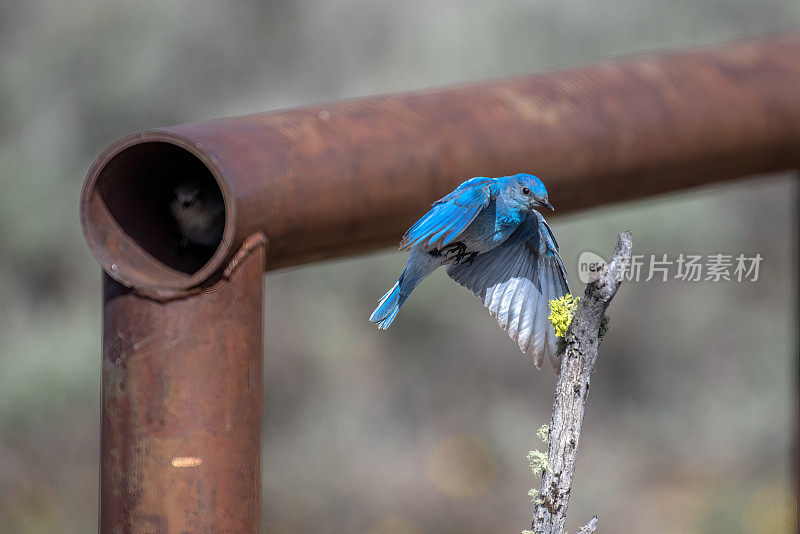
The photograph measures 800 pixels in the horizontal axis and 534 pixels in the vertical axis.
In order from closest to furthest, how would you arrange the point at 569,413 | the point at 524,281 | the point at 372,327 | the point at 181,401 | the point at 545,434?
the point at 569,413 → the point at 545,434 → the point at 181,401 → the point at 524,281 → the point at 372,327

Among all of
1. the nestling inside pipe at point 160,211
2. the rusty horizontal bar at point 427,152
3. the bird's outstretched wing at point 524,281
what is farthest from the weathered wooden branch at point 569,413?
the nestling inside pipe at point 160,211

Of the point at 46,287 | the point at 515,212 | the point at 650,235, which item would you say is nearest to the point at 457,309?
Answer: the point at 650,235

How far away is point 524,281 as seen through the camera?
8.43 ft

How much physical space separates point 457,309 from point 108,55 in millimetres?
3365

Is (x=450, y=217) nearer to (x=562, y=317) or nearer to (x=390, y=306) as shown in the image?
(x=562, y=317)

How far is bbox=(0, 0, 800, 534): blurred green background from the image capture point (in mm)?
8867

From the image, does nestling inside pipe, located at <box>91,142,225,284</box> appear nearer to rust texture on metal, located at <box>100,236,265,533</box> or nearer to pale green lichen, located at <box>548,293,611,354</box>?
rust texture on metal, located at <box>100,236,265,533</box>

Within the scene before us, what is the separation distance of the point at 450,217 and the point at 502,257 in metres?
0.44

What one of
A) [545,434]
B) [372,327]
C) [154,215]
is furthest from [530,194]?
[372,327]

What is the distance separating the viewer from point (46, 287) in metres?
9.23

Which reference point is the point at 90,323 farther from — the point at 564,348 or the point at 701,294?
the point at 564,348

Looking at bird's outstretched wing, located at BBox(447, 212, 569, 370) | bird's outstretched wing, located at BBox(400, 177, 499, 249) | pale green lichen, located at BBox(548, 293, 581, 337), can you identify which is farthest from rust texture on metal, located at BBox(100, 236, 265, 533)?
pale green lichen, located at BBox(548, 293, 581, 337)

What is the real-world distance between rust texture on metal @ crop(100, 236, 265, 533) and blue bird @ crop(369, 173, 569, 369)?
0.29 m

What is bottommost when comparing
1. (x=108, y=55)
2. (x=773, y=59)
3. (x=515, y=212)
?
(x=515, y=212)
